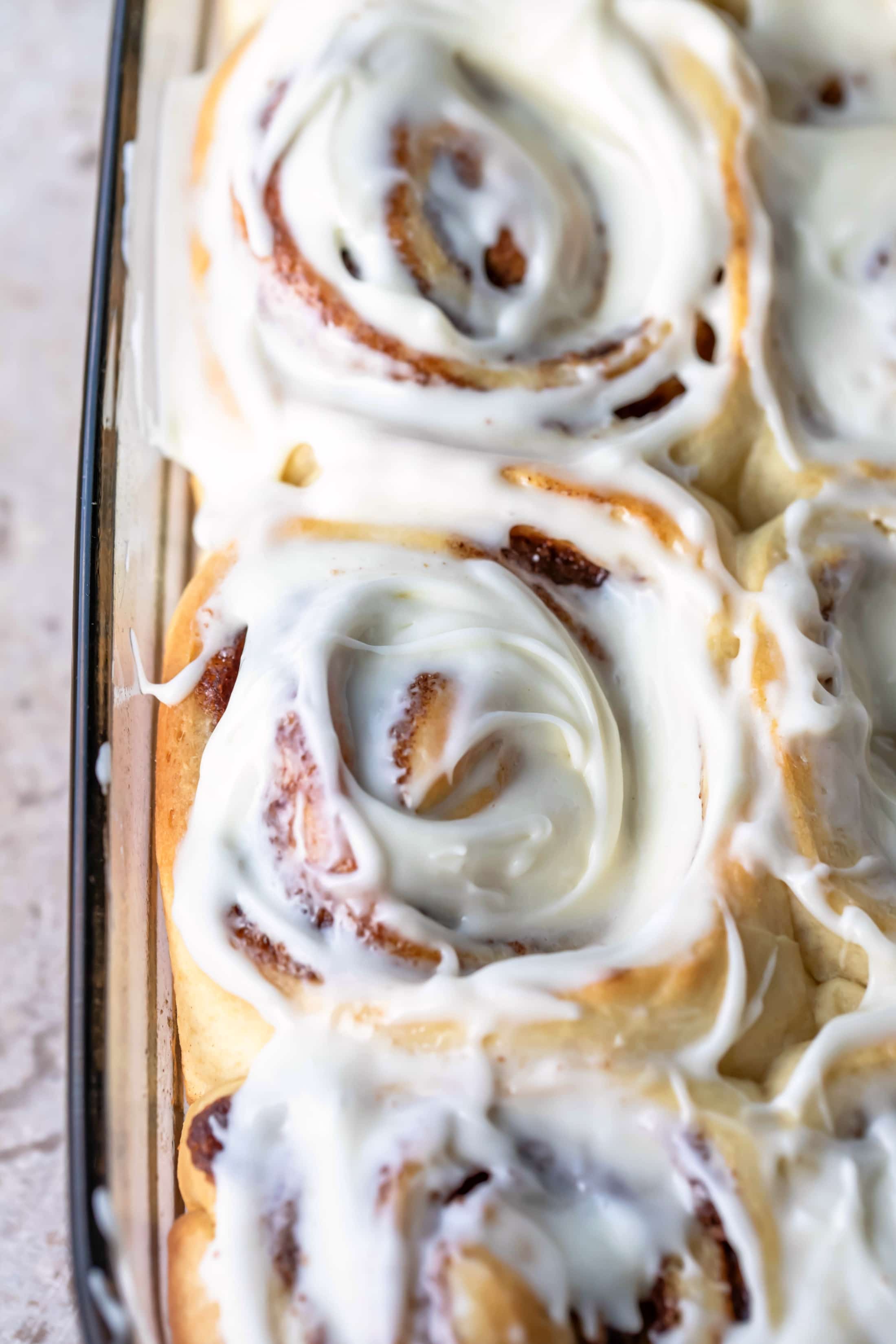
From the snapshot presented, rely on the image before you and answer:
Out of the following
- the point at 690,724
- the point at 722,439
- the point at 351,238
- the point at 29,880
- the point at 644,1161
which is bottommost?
the point at 29,880

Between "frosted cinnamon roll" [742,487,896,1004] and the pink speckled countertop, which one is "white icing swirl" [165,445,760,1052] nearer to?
"frosted cinnamon roll" [742,487,896,1004]

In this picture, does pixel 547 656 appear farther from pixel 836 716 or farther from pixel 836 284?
pixel 836 284

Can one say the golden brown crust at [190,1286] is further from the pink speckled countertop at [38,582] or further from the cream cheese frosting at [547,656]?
the pink speckled countertop at [38,582]

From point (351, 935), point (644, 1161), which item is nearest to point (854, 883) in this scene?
point (644, 1161)

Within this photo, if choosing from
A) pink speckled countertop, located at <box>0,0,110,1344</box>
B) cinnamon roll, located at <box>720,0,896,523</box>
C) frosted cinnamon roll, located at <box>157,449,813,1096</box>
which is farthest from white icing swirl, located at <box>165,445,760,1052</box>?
pink speckled countertop, located at <box>0,0,110,1344</box>

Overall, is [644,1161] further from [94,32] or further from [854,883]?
[94,32]

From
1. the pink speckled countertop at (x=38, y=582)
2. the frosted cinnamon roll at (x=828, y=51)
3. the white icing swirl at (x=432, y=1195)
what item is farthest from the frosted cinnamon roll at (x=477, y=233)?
the white icing swirl at (x=432, y=1195)

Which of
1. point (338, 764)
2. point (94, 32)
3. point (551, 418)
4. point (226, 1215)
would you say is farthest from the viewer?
point (94, 32)

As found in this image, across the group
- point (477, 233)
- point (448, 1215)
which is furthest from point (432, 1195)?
point (477, 233)
